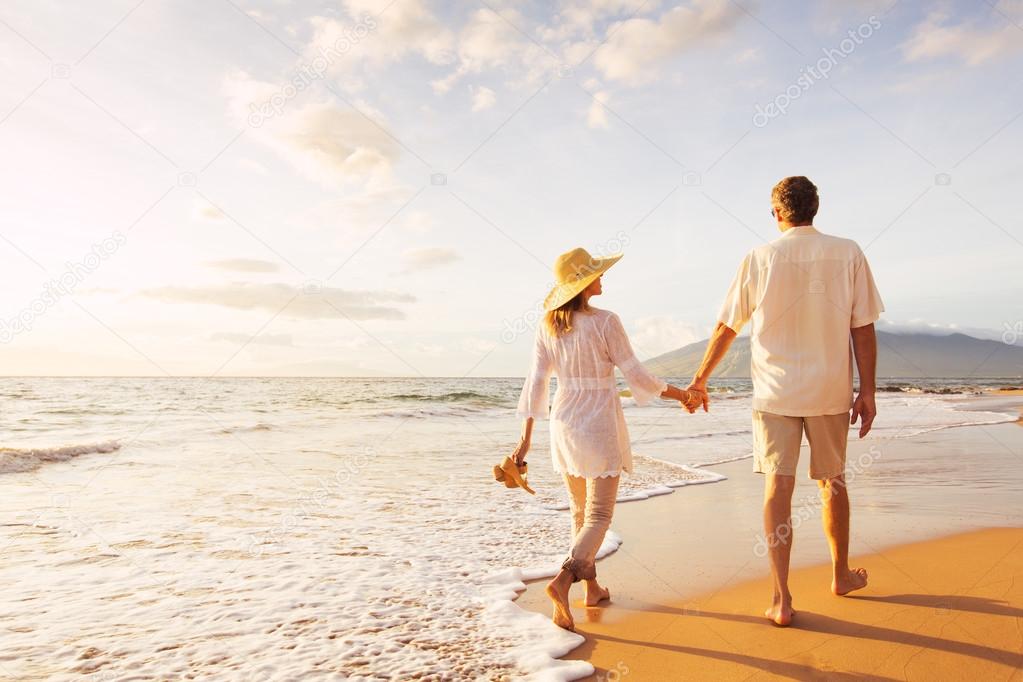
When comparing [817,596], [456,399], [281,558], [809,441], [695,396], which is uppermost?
[695,396]

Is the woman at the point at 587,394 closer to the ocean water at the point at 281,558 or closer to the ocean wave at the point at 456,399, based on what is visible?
the ocean water at the point at 281,558

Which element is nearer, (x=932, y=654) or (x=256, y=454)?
(x=932, y=654)

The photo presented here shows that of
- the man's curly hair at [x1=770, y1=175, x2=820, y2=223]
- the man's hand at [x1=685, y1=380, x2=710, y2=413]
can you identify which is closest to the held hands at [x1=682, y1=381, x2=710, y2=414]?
the man's hand at [x1=685, y1=380, x2=710, y2=413]

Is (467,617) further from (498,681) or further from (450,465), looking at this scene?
(450,465)

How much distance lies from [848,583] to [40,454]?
36.8ft

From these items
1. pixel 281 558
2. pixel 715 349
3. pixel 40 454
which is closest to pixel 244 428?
pixel 40 454

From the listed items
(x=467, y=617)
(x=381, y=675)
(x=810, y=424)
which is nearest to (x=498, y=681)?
(x=381, y=675)

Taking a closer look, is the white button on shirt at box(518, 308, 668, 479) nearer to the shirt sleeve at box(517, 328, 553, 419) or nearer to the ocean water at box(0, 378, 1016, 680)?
the shirt sleeve at box(517, 328, 553, 419)

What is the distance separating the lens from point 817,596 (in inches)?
135

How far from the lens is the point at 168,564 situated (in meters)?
4.47

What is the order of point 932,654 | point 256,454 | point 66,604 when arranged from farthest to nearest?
point 256,454 → point 66,604 → point 932,654

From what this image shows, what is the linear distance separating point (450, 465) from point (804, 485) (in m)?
4.72

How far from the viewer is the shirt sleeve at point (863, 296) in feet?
10.3

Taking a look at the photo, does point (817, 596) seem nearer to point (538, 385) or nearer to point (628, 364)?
point (628, 364)
